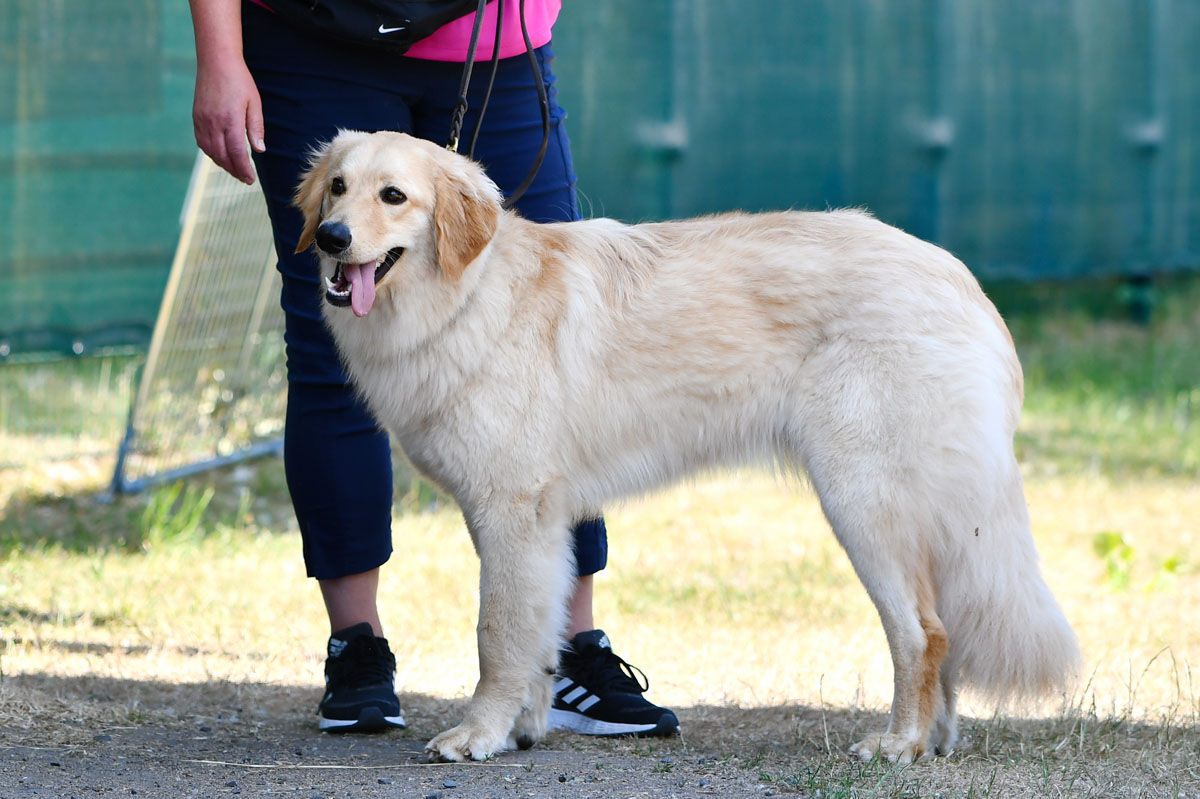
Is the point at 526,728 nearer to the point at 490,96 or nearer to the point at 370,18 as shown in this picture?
the point at 490,96

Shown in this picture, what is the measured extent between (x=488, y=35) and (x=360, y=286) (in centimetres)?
73

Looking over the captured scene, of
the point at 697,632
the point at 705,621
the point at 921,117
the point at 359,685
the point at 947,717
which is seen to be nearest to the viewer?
the point at 947,717

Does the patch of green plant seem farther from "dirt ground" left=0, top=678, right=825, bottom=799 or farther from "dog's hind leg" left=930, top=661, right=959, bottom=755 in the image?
"dirt ground" left=0, top=678, right=825, bottom=799

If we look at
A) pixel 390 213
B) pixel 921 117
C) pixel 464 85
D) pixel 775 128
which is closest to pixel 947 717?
pixel 390 213

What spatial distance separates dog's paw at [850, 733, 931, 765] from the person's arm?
5.96 ft

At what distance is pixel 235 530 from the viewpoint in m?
4.98

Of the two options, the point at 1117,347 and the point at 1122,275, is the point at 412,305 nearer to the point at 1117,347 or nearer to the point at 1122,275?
the point at 1117,347

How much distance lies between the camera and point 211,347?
556cm

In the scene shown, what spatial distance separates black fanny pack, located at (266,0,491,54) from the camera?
9.32 feet

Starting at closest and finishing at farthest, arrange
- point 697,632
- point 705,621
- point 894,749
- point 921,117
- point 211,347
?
point 894,749, point 697,632, point 705,621, point 211,347, point 921,117

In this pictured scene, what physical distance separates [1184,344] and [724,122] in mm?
3533

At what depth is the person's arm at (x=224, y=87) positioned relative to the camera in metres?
2.80

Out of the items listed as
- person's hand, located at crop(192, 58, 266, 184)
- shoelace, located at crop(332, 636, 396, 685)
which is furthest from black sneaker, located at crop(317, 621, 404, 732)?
person's hand, located at crop(192, 58, 266, 184)

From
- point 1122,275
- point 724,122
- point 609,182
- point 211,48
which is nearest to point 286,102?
point 211,48
